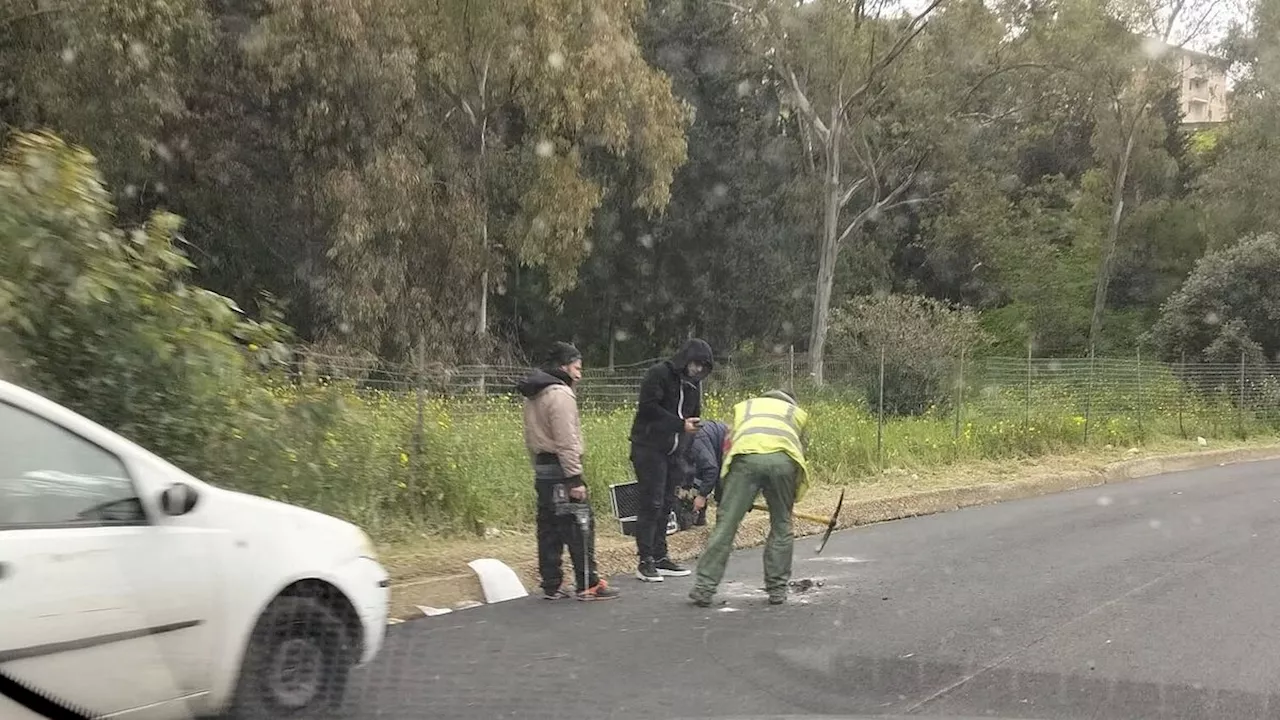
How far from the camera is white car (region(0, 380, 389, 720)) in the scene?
4109mm

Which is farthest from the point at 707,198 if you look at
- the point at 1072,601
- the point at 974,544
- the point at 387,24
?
the point at 1072,601

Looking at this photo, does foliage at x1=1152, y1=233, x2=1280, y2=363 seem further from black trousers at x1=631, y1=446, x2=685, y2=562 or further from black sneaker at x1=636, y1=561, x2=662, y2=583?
black sneaker at x1=636, y1=561, x2=662, y2=583

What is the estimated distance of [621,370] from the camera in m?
13.8

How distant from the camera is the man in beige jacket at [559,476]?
7.85 metres

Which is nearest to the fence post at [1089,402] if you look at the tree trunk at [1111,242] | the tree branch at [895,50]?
the tree branch at [895,50]

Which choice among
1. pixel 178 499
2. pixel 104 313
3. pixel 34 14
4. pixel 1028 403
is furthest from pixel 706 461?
pixel 34 14

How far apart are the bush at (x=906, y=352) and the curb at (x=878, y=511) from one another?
2818 mm

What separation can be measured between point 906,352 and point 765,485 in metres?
12.6

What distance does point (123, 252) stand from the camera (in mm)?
7230

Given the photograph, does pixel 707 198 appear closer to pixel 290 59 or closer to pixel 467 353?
pixel 467 353

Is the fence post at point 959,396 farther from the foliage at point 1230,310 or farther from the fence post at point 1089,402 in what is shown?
the foliage at point 1230,310

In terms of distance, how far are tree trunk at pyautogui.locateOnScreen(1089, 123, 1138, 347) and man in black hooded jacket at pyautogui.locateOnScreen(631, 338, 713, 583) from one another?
3488 centimetres

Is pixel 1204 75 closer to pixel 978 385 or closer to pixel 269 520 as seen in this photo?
pixel 978 385

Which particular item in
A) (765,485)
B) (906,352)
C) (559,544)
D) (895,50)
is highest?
(895,50)
